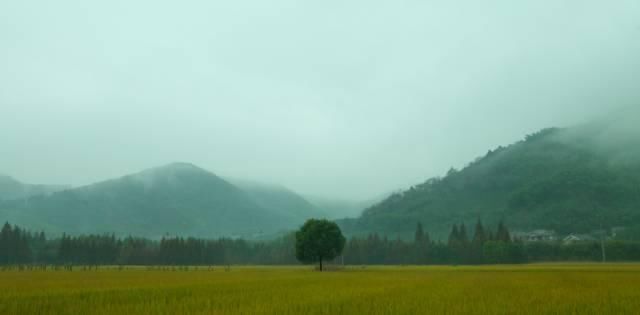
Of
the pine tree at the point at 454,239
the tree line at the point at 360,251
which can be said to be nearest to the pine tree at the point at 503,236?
the tree line at the point at 360,251

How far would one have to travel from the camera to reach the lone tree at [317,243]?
9650 cm

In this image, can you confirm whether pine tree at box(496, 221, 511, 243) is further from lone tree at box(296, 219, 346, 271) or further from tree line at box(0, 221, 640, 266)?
lone tree at box(296, 219, 346, 271)

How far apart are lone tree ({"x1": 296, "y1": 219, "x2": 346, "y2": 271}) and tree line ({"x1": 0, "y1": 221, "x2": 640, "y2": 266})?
5135 cm

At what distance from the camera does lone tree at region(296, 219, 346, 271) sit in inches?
3799

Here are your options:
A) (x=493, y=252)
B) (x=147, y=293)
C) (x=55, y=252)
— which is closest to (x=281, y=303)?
(x=147, y=293)

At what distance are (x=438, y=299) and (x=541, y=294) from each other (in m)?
7.07

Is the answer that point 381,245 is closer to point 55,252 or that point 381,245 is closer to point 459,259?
point 459,259

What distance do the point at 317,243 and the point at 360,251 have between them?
61.5 metres

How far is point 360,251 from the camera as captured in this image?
155 m

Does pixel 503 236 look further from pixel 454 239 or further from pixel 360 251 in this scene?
pixel 360 251

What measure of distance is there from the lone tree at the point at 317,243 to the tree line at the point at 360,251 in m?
51.3

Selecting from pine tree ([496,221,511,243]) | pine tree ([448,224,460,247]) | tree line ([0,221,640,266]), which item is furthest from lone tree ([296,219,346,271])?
pine tree ([496,221,511,243])

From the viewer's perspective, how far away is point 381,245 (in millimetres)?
159000

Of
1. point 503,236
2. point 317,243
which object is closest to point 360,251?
point 503,236
